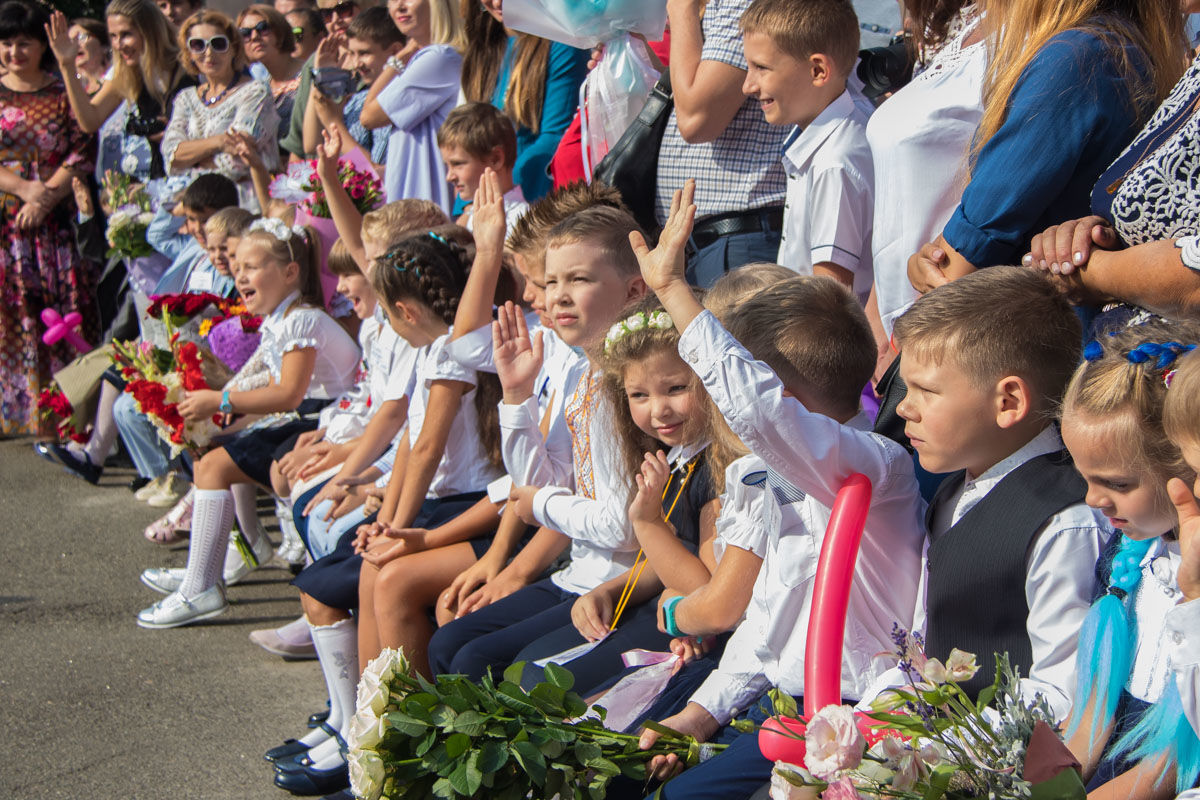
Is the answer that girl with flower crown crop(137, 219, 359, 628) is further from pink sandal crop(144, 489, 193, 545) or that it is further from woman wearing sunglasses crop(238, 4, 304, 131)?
woman wearing sunglasses crop(238, 4, 304, 131)

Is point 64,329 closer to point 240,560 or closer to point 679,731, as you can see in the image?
point 240,560

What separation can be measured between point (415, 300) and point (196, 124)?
154 inches

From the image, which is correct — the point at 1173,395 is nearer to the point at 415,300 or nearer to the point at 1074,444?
the point at 1074,444

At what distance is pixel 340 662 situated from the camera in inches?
156

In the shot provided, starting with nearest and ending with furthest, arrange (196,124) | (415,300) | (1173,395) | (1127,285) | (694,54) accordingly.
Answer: (1173,395) → (1127,285) → (694,54) → (415,300) → (196,124)

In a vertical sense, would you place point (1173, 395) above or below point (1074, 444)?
above

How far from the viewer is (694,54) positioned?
3711 millimetres

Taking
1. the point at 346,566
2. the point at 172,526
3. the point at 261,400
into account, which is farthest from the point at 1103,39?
the point at 172,526

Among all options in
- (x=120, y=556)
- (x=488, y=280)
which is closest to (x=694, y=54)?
(x=488, y=280)

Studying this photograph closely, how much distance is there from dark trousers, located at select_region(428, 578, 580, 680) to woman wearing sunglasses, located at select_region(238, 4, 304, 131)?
A: 16.5 feet

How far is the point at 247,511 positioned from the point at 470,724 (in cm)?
Result: 374

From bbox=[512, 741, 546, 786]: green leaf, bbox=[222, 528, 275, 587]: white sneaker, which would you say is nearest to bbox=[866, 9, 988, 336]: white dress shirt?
bbox=[512, 741, 546, 786]: green leaf

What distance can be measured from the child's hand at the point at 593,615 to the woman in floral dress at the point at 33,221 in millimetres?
6322

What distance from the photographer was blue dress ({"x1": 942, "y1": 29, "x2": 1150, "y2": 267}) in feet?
7.74
